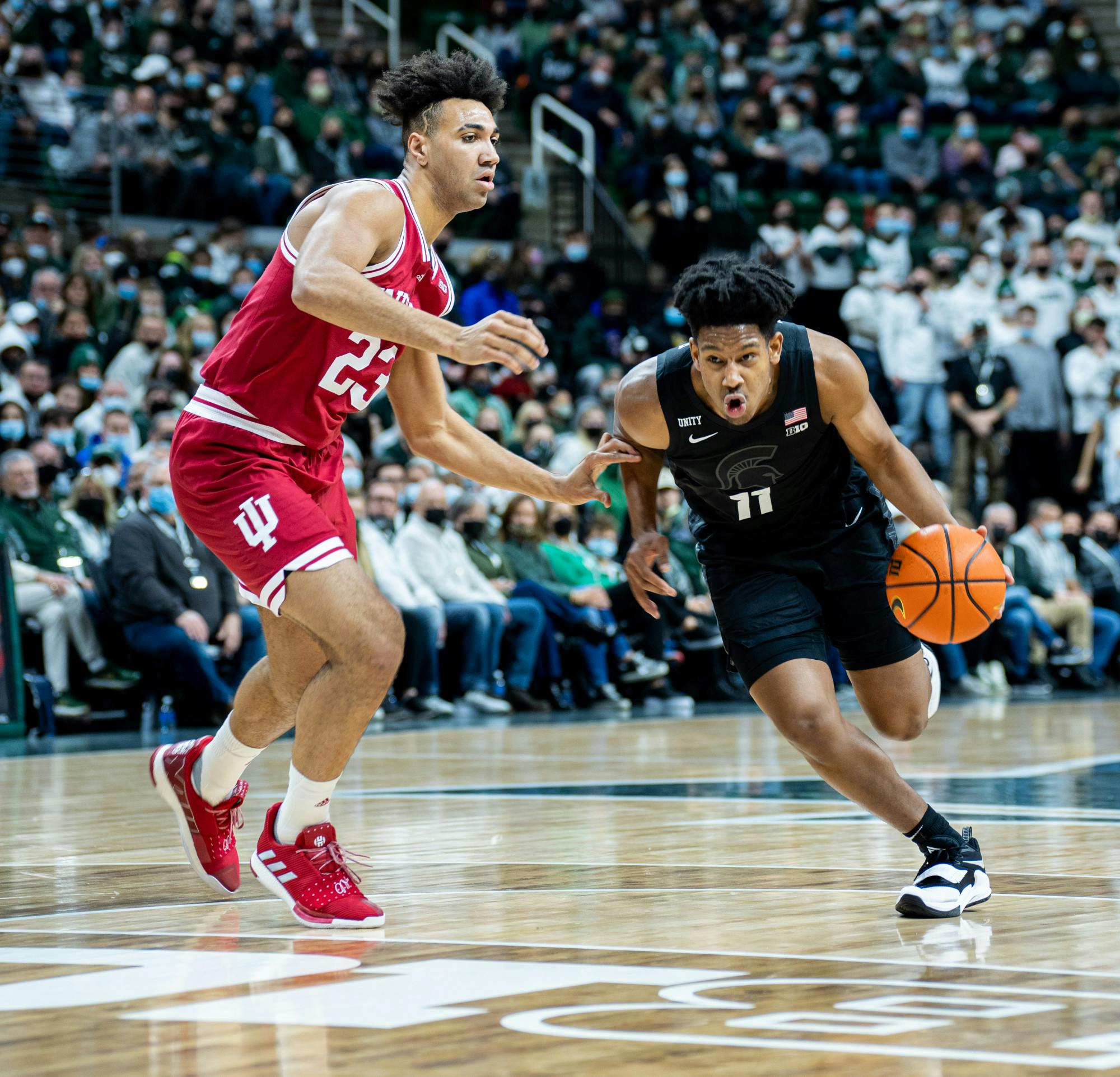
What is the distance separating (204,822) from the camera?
4.51 meters

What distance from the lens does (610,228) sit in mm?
18453

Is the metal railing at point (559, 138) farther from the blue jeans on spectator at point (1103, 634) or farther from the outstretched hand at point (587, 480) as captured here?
the outstretched hand at point (587, 480)

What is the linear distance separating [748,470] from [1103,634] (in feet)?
35.4

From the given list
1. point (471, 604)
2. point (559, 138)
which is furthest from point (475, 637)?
point (559, 138)

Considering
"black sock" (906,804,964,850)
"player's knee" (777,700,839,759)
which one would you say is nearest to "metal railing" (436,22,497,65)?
"player's knee" (777,700,839,759)

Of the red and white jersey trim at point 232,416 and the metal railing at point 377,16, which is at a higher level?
the metal railing at point 377,16

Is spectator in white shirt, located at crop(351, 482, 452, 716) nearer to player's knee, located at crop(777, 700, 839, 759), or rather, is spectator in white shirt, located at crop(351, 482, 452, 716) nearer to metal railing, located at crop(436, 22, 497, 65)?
player's knee, located at crop(777, 700, 839, 759)

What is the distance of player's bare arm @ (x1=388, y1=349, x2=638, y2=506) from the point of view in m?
4.45

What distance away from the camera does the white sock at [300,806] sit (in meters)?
4.07

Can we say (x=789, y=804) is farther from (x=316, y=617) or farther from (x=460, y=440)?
(x=316, y=617)

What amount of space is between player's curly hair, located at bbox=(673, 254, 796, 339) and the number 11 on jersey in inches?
16.9

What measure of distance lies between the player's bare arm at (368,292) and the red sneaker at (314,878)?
1164mm

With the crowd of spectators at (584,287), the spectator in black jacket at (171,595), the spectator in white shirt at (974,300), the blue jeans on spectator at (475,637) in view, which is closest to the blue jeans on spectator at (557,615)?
the crowd of spectators at (584,287)

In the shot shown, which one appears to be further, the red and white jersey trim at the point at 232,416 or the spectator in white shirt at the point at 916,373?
the spectator in white shirt at the point at 916,373
